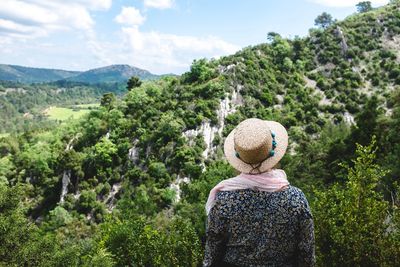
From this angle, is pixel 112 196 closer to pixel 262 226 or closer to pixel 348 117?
pixel 348 117

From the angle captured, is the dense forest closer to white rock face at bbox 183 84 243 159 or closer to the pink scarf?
white rock face at bbox 183 84 243 159

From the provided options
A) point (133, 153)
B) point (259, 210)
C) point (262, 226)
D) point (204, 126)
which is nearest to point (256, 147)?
point (259, 210)

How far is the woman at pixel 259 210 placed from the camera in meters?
4.08

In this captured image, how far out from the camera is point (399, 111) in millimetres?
33781

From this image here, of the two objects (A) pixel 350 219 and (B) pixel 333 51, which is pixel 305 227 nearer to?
(A) pixel 350 219

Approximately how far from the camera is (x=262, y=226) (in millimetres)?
4117

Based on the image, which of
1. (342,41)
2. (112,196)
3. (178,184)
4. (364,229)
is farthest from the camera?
(342,41)

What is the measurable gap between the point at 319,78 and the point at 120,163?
43.3 m

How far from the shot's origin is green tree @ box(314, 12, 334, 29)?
116613 mm

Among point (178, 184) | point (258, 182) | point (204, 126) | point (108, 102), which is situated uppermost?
point (258, 182)

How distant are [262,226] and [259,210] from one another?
0.55ft

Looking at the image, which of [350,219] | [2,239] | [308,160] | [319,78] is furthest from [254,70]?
[350,219]

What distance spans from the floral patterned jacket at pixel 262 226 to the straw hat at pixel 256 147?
10.4 inches

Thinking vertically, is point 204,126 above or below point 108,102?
below
